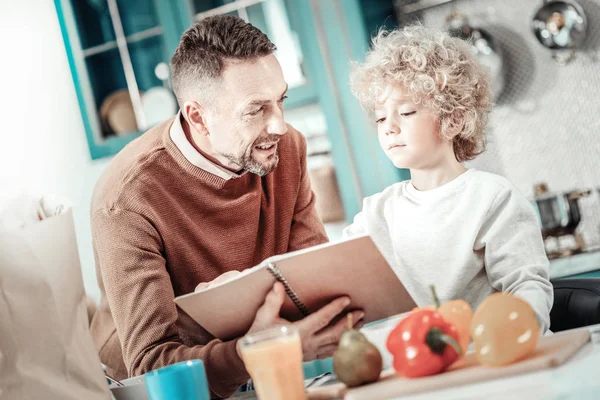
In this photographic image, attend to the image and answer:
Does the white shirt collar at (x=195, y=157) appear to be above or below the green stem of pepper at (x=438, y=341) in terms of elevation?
above

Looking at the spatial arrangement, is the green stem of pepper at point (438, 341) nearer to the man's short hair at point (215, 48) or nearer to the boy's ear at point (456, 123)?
the boy's ear at point (456, 123)

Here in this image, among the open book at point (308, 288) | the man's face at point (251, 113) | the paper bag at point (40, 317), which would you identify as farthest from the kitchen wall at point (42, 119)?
the paper bag at point (40, 317)

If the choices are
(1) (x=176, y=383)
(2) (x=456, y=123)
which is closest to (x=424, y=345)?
(1) (x=176, y=383)

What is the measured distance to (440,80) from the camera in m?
1.71

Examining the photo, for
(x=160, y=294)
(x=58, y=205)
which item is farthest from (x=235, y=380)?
(x=58, y=205)

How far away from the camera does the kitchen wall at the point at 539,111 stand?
3.04m

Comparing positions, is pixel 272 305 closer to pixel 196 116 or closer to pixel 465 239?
pixel 465 239

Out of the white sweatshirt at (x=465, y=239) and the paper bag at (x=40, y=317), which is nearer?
the paper bag at (x=40, y=317)

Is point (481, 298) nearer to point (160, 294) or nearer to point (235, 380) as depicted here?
point (235, 380)

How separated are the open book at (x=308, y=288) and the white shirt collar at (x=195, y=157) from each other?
55 centimetres

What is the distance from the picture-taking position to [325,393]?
107 centimetres

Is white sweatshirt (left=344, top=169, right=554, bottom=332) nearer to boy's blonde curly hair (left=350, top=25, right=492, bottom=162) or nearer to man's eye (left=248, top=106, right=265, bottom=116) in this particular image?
boy's blonde curly hair (left=350, top=25, right=492, bottom=162)

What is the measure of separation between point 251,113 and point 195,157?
0.18 meters

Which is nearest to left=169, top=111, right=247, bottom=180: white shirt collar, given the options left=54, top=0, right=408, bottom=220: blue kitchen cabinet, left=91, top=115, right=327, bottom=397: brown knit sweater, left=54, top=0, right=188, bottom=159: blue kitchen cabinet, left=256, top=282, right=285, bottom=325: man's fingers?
left=91, top=115, right=327, bottom=397: brown knit sweater
